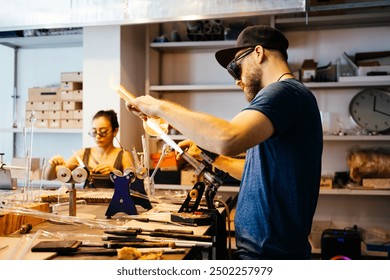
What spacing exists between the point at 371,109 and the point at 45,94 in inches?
103

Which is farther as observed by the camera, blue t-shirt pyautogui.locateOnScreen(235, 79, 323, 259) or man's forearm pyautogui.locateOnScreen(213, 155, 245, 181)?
man's forearm pyautogui.locateOnScreen(213, 155, 245, 181)

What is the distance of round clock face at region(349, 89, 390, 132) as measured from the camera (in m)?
3.24

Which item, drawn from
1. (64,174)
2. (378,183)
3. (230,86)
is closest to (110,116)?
(230,86)

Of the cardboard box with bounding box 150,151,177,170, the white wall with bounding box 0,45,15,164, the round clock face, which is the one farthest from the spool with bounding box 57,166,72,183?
the white wall with bounding box 0,45,15,164

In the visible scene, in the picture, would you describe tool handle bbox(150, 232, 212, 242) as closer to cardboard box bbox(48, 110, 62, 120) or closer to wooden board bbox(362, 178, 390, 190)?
wooden board bbox(362, 178, 390, 190)

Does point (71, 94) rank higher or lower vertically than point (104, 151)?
higher

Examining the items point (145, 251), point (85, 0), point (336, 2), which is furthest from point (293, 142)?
point (336, 2)

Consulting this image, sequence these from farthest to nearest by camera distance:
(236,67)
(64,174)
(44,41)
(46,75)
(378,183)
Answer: (46,75) → (44,41) → (378,183) → (64,174) → (236,67)

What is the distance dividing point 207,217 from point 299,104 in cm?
50

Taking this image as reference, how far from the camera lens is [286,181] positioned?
1232mm

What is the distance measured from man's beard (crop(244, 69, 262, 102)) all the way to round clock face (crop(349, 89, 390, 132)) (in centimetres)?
216

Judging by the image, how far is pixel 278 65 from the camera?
4.48 feet

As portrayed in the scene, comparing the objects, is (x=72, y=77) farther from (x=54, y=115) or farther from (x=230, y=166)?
(x=230, y=166)
